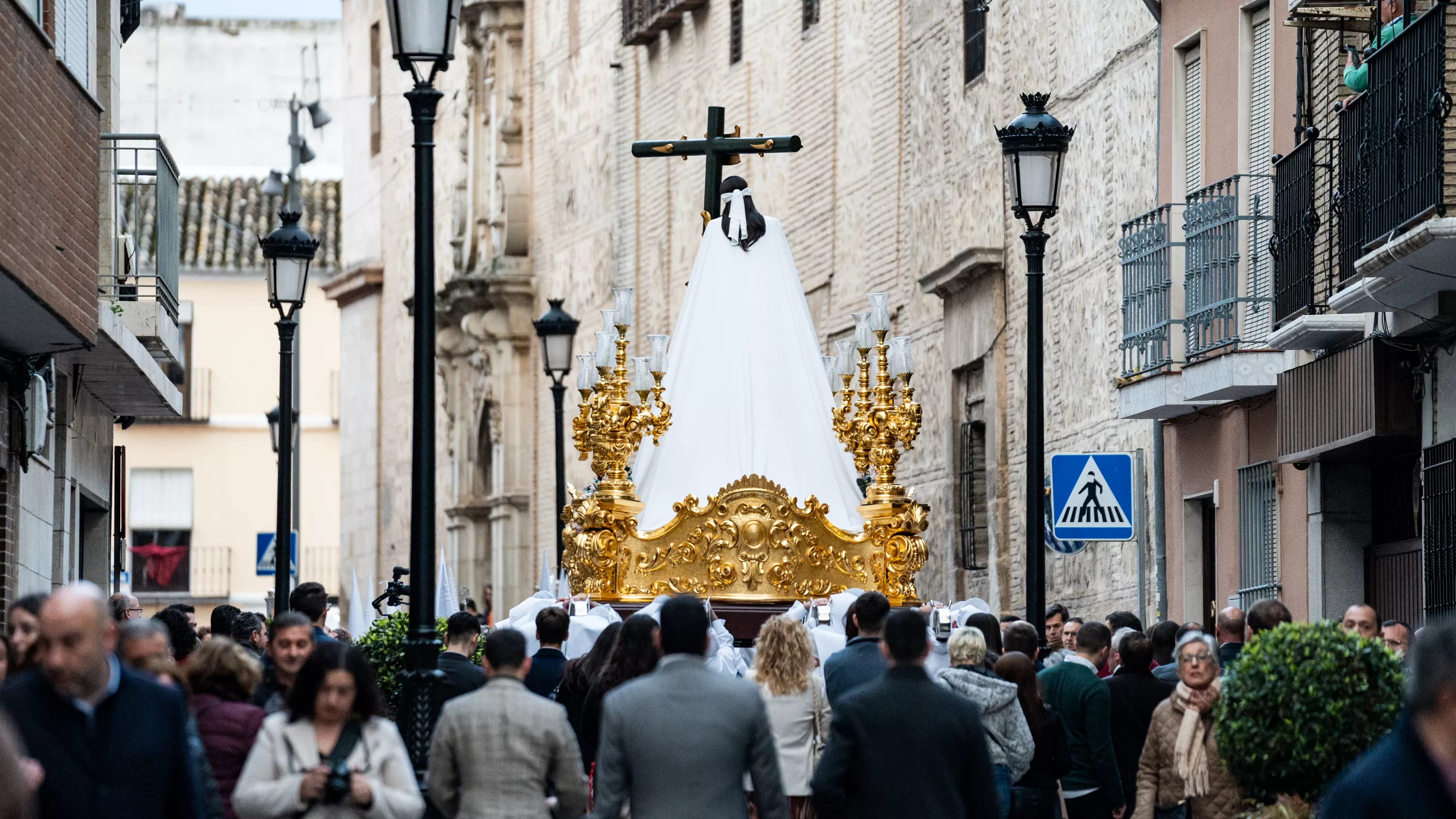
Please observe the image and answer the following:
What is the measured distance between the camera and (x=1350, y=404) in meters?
17.0

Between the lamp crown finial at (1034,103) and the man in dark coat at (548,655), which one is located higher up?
the lamp crown finial at (1034,103)

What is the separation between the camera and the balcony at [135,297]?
1911 cm

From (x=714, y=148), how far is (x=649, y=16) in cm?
1736

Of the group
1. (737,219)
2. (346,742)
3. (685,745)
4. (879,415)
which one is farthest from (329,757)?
(737,219)

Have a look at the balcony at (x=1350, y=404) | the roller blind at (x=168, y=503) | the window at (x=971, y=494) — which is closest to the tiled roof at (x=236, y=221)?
the roller blind at (x=168, y=503)

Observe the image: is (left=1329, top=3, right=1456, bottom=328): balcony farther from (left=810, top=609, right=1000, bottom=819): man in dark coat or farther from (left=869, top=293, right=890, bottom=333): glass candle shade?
(left=810, top=609, right=1000, bottom=819): man in dark coat

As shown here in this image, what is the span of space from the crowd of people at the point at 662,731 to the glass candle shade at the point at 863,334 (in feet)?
16.6

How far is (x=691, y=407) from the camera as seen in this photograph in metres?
17.7

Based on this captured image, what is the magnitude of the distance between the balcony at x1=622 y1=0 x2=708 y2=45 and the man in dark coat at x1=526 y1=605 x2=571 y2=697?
22.2 m

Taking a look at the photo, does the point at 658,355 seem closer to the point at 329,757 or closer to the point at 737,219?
the point at 737,219

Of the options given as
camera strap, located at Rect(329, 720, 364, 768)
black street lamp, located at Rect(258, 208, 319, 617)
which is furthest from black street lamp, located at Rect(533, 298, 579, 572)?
camera strap, located at Rect(329, 720, 364, 768)

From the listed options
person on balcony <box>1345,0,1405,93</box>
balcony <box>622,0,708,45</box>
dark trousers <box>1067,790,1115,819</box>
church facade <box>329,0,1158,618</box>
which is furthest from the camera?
balcony <box>622,0,708,45</box>

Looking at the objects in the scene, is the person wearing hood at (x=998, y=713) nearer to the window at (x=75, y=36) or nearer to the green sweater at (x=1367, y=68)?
the green sweater at (x=1367, y=68)

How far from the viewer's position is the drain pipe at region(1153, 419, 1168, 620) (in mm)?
20953
